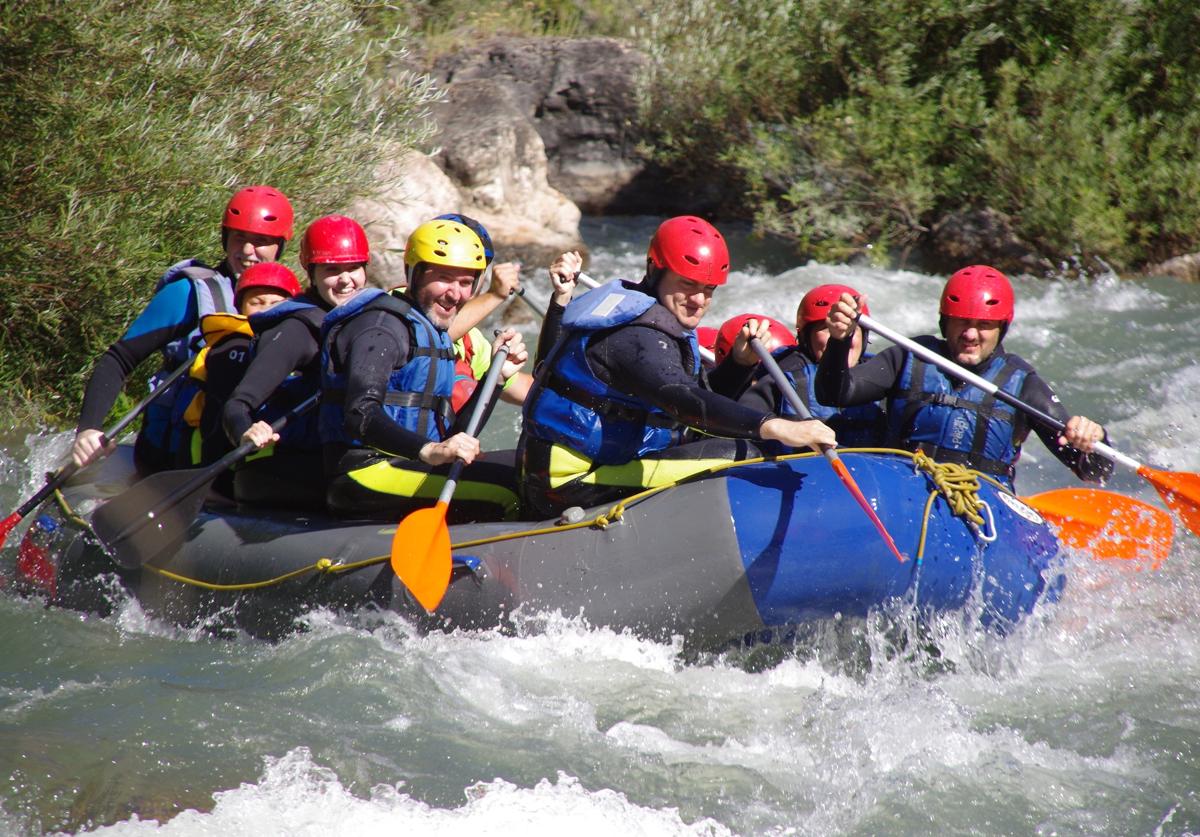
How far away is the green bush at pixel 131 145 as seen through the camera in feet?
21.8

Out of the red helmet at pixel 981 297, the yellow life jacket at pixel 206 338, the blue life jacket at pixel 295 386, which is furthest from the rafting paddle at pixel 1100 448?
the yellow life jacket at pixel 206 338

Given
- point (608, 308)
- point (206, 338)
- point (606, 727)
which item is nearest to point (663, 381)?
point (608, 308)

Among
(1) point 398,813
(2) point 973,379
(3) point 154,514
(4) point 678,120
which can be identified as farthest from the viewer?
(4) point 678,120

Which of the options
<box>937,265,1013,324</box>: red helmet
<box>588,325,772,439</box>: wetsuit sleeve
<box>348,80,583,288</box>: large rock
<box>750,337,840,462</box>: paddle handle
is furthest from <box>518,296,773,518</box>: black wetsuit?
<box>348,80,583,288</box>: large rock

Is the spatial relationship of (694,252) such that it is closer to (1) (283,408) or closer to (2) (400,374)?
(2) (400,374)

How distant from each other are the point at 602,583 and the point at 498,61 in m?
11.2

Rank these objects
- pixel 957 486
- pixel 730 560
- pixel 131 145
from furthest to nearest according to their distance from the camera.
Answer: pixel 131 145, pixel 957 486, pixel 730 560

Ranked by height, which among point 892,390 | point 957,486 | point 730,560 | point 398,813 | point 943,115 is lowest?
point 398,813

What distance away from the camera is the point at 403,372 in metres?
A: 4.47

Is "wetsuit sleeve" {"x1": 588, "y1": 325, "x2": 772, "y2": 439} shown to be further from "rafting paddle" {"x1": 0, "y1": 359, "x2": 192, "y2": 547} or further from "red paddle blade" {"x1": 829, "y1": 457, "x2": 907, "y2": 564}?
"rafting paddle" {"x1": 0, "y1": 359, "x2": 192, "y2": 547}

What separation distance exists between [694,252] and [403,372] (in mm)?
1188

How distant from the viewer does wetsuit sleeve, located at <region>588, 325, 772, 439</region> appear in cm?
390

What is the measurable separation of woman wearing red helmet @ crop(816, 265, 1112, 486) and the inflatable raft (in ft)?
1.21

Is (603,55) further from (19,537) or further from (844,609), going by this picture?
(844,609)
